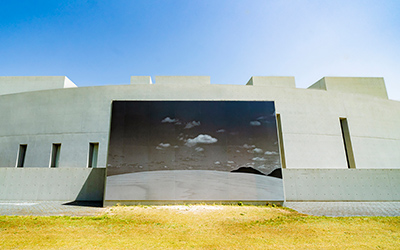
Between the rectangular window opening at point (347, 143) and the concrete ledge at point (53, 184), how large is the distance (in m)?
16.3

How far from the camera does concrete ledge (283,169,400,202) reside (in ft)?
36.9

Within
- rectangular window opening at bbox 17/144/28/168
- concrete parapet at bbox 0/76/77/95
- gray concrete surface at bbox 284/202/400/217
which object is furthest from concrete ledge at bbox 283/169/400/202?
concrete parapet at bbox 0/76/77/95

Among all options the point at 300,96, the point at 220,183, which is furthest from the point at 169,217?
the point at 300,96

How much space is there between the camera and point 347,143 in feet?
54.8

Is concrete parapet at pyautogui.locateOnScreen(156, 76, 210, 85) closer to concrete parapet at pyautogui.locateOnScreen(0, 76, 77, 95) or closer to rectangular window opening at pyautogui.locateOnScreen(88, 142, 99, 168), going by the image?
rectangular window opening at pyautogui.locateOnScreen(88, 142, 99, 168)

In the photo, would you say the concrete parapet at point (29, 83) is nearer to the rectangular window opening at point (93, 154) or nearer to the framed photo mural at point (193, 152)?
the rectangular window opening at point (93, 154)

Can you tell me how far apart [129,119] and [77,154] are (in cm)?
728

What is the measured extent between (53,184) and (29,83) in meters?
14.0

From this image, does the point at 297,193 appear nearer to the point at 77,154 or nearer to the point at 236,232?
the point at 236,232

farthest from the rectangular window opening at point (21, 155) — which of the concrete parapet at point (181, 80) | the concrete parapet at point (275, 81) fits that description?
the concrete parapet at point (275, 81)

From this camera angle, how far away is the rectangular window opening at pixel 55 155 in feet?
52.5

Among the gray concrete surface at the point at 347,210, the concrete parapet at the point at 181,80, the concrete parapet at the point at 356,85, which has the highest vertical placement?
the concrete parapet at the point at 181,80

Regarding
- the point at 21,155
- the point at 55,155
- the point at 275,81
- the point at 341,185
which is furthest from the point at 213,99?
the point at 21,155

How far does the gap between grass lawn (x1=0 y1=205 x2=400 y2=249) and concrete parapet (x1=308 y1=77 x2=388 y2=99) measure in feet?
51.0
